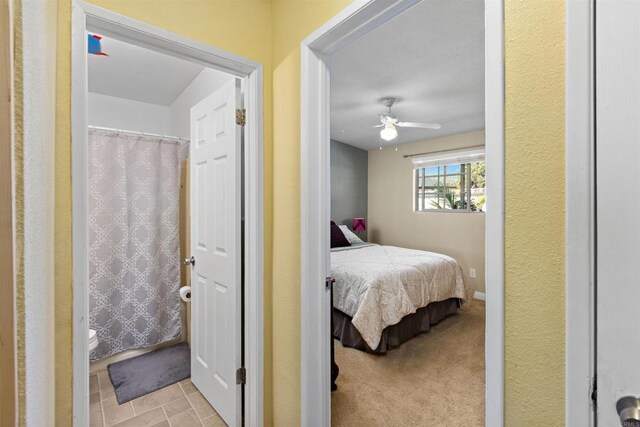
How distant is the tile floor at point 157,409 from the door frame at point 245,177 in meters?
0.46

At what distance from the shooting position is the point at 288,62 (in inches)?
59.0

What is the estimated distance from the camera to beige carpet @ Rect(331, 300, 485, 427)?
190 centimetres

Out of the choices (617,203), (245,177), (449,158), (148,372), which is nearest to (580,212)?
(617,203)

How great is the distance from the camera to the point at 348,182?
17.7 ft

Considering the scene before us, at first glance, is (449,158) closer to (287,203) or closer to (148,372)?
(287,203)

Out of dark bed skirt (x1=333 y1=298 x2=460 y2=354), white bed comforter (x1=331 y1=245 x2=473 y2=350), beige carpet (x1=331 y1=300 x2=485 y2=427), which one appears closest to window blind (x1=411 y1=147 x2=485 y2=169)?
white bed comforter (x1=331 y1=245 x2=473 y2=350)

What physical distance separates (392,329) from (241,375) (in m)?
1.56

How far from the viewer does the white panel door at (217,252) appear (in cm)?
166

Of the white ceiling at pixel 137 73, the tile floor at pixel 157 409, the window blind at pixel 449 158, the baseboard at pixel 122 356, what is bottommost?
the tile floor at pixel 157 409

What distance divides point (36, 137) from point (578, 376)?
117 centimetres

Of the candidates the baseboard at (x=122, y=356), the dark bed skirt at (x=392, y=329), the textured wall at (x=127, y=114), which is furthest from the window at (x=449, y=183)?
the baseboard at (x=122, y=356)

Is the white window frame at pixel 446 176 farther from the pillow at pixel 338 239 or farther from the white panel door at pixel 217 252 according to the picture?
the white panel door at pixel 217 252

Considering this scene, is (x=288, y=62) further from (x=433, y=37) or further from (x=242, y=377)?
(x=242, y=377)

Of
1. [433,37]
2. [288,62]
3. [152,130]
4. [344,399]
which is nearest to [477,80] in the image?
[433,37]
